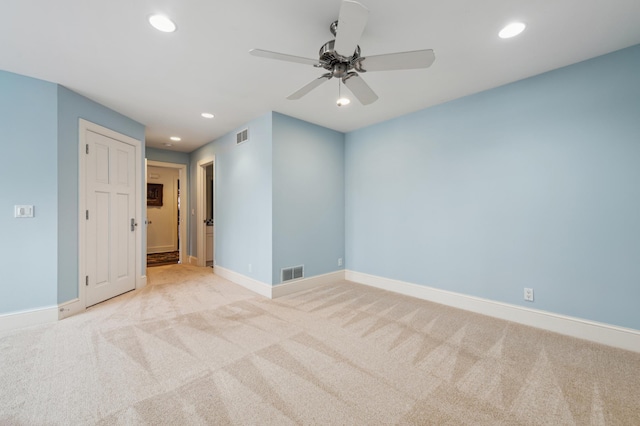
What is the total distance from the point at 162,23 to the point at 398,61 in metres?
1.76

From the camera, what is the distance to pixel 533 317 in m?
2.75

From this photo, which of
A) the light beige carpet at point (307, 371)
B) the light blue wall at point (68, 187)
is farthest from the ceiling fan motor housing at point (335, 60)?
the light blue wall at point (68, 187)

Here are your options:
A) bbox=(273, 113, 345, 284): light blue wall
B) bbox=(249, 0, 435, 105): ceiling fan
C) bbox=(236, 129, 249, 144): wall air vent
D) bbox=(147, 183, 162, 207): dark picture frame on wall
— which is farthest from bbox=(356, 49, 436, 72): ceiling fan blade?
bbox=(147, 183, 162, 207): dark picture frame on wall

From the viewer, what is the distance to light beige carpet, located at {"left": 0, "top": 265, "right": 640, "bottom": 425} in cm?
156

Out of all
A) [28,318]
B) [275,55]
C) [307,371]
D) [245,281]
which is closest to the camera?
[275,55]

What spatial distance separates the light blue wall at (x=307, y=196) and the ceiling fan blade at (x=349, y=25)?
227 cm

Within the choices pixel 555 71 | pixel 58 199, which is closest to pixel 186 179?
pixel 58 199

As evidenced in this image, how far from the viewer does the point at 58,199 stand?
9.45ft

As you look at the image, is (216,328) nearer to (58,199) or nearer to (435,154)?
(58,199)

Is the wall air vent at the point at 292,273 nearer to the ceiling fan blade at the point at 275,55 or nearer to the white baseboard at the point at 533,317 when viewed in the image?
Answer: the white baseboard at the point at 533,317

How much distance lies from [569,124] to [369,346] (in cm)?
294

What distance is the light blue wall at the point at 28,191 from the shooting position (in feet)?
8.61

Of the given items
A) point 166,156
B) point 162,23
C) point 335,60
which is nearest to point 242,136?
point 162,23

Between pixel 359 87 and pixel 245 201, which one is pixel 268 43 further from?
pixel 245 201
